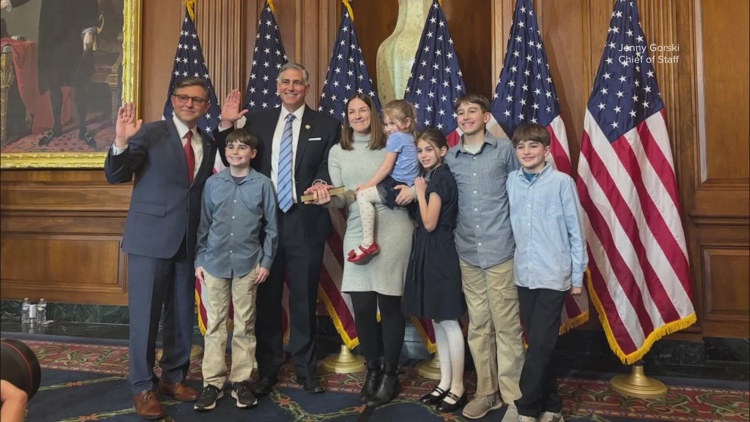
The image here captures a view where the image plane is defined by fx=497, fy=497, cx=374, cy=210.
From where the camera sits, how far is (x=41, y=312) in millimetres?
4453

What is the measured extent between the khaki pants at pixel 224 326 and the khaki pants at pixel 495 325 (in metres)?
1.15

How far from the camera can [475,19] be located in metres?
4.23

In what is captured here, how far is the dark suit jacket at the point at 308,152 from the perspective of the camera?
2.83m

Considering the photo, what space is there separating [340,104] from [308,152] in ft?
2.87

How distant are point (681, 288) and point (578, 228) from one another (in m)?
1.22

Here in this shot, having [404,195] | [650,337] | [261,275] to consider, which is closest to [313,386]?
[261,275]

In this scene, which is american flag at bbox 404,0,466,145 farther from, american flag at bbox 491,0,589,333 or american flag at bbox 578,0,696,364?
american flag at bbox 578,0,696,364

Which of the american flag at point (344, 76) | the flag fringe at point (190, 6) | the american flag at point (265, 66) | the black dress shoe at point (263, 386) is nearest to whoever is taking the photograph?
the black dress shoe at point (263, 386)

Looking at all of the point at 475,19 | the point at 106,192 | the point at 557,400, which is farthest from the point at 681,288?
the point at 106,192

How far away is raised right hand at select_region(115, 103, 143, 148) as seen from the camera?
2292 millimetres

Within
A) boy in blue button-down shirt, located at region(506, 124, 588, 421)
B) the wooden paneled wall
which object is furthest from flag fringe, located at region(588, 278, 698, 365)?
boy in blue button-down shirt, located at region(506, 124, 588, 421)

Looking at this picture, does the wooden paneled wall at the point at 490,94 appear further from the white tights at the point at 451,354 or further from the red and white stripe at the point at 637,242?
the white tights at the point at 451,354

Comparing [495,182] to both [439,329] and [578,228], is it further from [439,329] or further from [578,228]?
[439,329]

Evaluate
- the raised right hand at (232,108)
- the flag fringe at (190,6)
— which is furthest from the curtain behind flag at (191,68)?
the raised right hand at (232,108)
